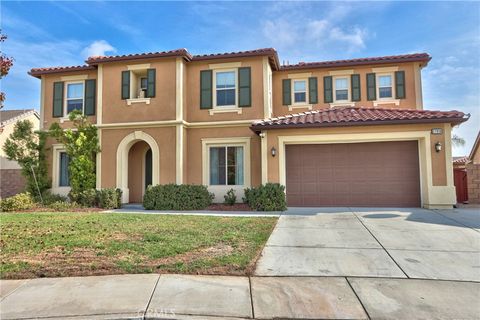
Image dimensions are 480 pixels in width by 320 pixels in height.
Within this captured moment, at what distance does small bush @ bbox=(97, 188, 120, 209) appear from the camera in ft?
45.5

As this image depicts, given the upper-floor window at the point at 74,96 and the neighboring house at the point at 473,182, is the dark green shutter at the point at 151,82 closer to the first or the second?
the upper-floor window at the point at 74,96

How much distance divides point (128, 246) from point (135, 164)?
9989 millimetres

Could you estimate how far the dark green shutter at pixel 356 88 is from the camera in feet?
52.4

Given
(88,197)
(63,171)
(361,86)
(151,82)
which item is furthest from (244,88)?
(63,171)

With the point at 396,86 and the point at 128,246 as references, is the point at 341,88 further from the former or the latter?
the point at 128,246

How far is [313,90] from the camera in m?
16.3

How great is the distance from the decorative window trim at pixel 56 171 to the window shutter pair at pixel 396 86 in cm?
1506

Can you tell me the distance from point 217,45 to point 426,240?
39.7ft

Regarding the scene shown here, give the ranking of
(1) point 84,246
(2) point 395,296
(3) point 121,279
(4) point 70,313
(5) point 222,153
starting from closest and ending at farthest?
(4) point 70,313 < (2) point 395,296 < (3) point 121,279 < (1) point 84,246 < (5) point 222,153

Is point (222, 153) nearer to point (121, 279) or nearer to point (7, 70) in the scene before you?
point (7, 70)

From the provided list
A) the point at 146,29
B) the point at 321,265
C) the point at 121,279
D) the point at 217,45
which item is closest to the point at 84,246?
the point at 121,279

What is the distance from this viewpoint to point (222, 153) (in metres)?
15.1

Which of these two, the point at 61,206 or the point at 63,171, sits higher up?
the point at 63,171

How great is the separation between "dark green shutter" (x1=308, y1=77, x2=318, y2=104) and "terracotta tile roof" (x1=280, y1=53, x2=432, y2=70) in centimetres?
66
